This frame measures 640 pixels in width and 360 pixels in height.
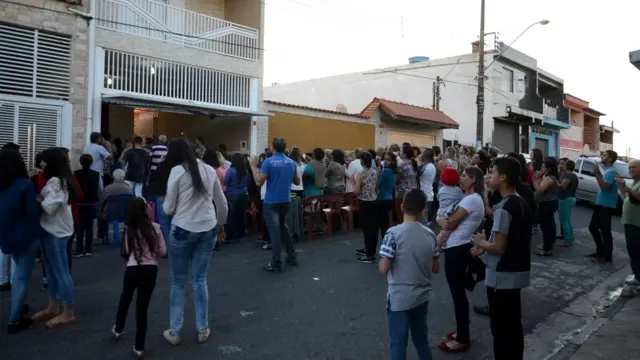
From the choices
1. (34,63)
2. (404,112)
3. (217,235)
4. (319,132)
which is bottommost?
(217,235)

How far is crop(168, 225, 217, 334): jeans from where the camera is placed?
446 cm

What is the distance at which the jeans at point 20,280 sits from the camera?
15.6ft

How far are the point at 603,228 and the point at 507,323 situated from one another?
5.44 metres

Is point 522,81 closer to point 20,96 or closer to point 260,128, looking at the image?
point 260,128

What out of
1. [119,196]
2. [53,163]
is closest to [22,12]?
[119,196]

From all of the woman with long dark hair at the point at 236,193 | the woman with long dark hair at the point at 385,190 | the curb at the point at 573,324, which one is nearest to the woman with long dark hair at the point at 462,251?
the curb at the point at 573,324

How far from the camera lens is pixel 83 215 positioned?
7512 mm

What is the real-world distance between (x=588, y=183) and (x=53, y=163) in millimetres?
16863

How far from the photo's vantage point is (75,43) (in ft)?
40.1

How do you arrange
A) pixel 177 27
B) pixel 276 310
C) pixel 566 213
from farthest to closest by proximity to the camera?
pixel 177 27 → pixel 566 213 → pixel 276 310

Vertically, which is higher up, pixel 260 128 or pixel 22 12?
pixel 22 12

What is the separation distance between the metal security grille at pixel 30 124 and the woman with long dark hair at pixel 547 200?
10431 millimetres

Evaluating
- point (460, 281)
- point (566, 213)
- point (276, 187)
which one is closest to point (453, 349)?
point (460, 281)

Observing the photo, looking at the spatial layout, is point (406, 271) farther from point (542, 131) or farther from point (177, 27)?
point (542, 131)
